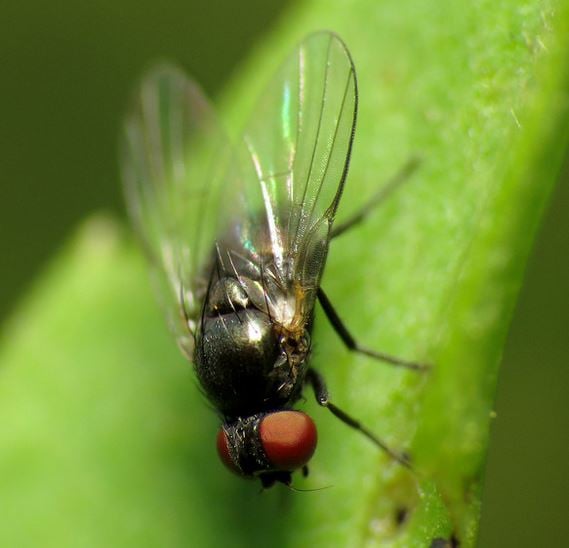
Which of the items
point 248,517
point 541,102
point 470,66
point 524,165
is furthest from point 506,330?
point 248,517

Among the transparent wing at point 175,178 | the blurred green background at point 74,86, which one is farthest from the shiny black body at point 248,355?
the blurred green background at point 74,86

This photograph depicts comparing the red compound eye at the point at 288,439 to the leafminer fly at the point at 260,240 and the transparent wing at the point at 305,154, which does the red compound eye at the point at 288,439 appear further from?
the transparent wing at the point at 305,154

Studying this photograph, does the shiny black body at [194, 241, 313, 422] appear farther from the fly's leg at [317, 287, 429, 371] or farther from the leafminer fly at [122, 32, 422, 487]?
the fly's leg at [317, 287, 429, 371]

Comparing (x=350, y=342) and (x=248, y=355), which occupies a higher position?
(x=350, y=342)

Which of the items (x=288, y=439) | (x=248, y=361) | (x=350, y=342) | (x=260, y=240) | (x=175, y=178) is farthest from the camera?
(x=175, y=178)

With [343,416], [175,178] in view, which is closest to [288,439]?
[343,416]

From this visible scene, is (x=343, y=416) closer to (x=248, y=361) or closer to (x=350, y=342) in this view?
(x=350, y=342)

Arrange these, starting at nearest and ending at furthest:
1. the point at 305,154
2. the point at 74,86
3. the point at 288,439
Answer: the point at 288,439, the point at 305,154, the point at 74,86

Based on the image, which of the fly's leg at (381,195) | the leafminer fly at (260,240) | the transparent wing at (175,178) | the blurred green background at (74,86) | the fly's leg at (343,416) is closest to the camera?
the fly's leg at (343,416)
